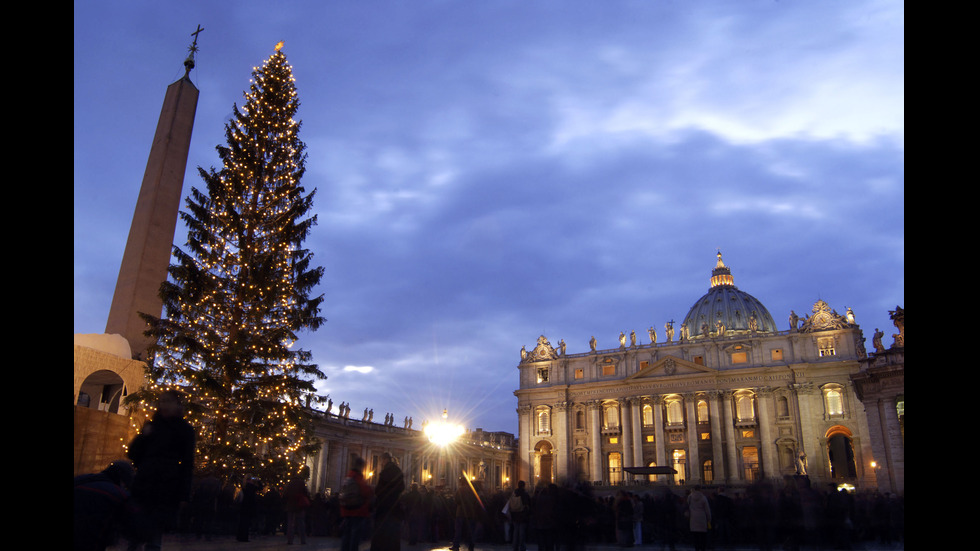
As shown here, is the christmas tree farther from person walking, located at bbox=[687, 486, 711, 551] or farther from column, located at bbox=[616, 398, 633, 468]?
column, located at bbox=[616, 398, 633, 468]

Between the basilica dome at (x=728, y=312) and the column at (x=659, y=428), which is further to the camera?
the basilica dome at (x=728, y=312)

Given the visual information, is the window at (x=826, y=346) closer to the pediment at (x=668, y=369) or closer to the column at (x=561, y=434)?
the pediment at (x=668, y=369)

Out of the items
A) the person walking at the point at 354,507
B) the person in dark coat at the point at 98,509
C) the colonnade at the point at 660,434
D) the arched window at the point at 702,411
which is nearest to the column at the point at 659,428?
the colonnade at the point at 660,434

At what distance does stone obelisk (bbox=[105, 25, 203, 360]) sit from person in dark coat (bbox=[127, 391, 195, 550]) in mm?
12821

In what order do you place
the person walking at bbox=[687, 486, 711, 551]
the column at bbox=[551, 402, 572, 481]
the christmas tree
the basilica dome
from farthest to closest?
the basilica dome → the column at bbox=[551, 402, 572, 481] → the christmas tree → the person walking at bbox=[687, 486, 711, 551]

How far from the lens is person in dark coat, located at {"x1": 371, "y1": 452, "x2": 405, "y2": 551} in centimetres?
875

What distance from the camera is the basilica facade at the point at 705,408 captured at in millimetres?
→ 61094

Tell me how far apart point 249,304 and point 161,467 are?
41.8ft

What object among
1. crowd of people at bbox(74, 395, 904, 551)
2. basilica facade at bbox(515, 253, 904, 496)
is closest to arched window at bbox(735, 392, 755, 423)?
basilica facade at bbox(515, 253, 904, 496)

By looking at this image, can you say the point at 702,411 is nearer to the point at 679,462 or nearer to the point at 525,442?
the point at 679,462

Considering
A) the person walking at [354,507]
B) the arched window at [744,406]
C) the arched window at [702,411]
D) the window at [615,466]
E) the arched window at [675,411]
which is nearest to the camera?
the person walking at [354,507]

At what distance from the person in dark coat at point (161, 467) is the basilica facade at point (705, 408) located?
5657cm

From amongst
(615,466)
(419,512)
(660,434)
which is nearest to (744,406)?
(660,434)
